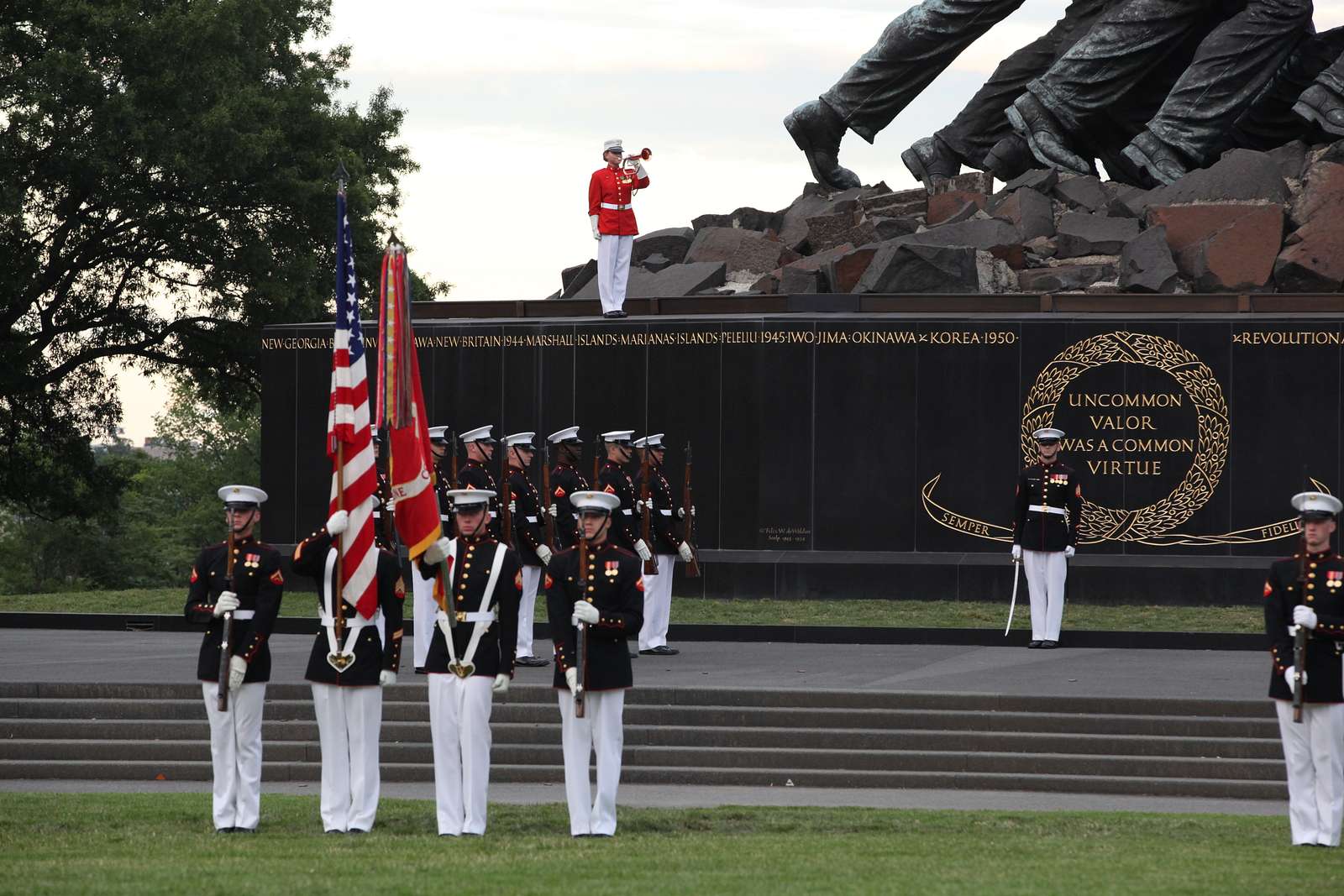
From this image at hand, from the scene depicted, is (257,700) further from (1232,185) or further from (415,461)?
(1232,185)

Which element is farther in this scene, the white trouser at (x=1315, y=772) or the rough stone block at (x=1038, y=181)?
the rough stone block at (x=1038, y=181)

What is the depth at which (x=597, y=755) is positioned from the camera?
1010 centimetres

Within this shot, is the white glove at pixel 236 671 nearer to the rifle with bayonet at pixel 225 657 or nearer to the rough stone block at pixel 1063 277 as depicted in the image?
the rifle with bayonet at pixel 225 657

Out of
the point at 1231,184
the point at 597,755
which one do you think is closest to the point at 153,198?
the point at 1231,184

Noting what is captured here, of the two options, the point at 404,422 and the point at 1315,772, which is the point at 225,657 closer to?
the point at 404,422

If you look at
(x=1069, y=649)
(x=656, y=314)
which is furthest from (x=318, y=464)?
(x=1069, y=649)

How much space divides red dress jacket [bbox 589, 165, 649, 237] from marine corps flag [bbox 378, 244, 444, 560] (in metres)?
9.00

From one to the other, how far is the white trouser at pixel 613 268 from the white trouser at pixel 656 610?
15.3 feet

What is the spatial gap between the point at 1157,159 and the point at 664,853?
1530cm

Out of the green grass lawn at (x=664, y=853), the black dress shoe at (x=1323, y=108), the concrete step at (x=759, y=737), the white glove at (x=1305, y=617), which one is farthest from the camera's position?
the black dress shoe at (x=1323, y=108)

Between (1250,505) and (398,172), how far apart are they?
57.6ft

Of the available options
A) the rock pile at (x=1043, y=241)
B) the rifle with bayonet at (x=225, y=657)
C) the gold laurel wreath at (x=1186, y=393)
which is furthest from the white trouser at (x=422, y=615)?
the rock pile at (x=1043, y=241)

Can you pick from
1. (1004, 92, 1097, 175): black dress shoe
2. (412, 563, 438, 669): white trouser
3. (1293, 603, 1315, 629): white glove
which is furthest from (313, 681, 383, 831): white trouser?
(1004, 92, 1097, 175): black dress shoe

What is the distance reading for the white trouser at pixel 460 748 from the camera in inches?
393
